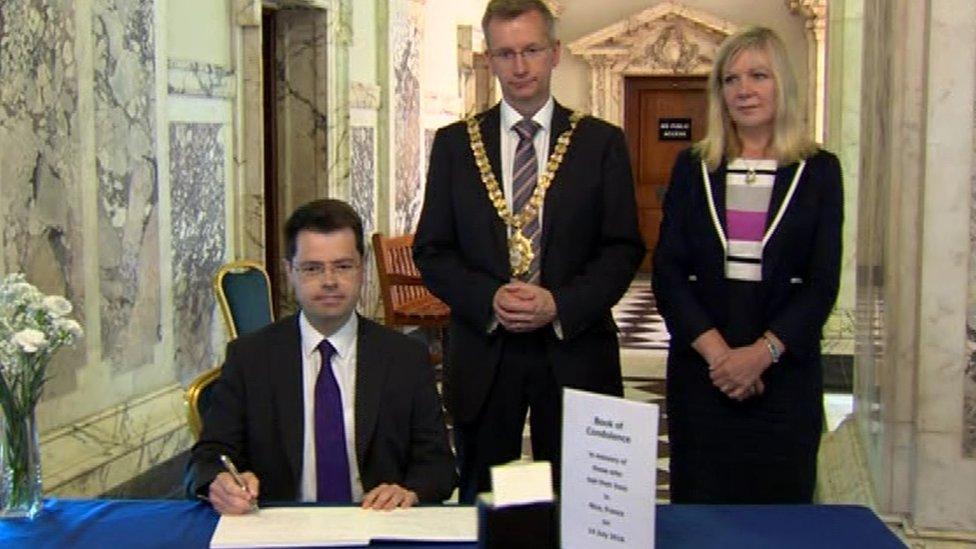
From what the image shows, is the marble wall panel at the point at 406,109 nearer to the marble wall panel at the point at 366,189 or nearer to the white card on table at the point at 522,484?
the marble wall panel at the point at 366,189

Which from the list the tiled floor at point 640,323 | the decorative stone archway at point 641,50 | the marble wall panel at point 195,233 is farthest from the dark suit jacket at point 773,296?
the decorative stone archway at point 641,50

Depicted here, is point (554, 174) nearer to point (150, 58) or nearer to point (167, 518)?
point (167, 518)

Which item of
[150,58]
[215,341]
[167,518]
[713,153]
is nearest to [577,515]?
[167,518]

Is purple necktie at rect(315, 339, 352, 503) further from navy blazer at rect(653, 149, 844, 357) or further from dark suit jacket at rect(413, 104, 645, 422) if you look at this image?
navy blazer at rect(653, 149, 844, 357)

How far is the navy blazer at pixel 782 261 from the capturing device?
11.0 ft

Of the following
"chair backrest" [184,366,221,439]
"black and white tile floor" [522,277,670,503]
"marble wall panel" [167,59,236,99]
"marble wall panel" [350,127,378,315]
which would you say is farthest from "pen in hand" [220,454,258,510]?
"marble wall panel" [350,127,378,315]

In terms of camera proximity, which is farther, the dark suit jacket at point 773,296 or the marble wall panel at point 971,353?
the marble wall panel at point 971,353

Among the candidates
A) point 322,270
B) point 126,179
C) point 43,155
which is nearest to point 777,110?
point 322,270

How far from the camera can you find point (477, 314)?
11.0 ft

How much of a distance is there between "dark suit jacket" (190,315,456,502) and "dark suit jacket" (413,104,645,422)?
1.46 ft

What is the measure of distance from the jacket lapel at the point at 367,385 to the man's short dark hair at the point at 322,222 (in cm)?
22

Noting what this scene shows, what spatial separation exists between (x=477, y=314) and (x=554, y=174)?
1.41ft

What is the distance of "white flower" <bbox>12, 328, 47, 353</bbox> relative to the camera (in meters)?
2.53

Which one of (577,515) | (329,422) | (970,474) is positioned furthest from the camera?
(970,474)
